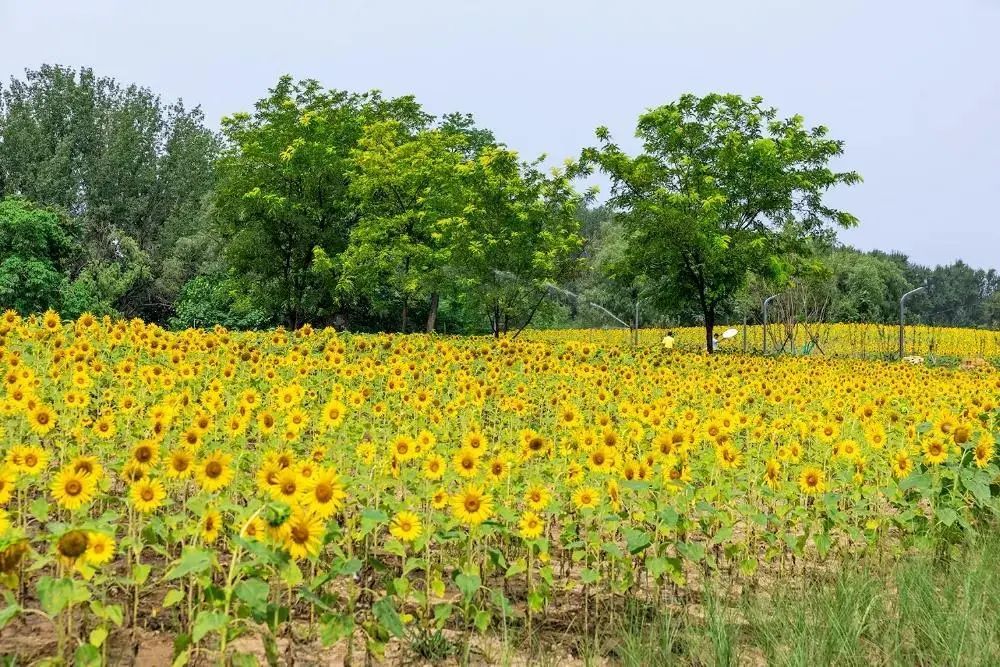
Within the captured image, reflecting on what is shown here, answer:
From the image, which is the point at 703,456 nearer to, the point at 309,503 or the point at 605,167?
the point at 309,503

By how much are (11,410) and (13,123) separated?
5486cm

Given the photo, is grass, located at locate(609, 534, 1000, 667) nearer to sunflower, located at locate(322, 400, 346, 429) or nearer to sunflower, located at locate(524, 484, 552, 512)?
sunflower, located at locate(524, 484, 552, 512)

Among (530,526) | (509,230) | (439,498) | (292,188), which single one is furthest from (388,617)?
(292,188)

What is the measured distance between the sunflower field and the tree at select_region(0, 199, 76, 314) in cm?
3093

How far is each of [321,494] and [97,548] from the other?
2.47ft

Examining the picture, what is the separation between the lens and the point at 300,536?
2.79m

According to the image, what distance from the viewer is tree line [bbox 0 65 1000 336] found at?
22500mm

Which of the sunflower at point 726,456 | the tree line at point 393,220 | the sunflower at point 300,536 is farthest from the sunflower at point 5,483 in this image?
the tree line at point 393,220

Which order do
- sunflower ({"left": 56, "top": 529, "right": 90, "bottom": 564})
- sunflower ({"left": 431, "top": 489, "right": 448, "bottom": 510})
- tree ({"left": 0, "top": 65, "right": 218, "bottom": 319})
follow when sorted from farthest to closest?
tree ({"left": 0, "top": 65, "right": 218, "bottom": 319}) → sunflower ({"left": 431, "top": 489, "right": 448, "bottom": 510}) → sunflower ({"left": 56, "top": 529, "right": 90, "bottom": 564})

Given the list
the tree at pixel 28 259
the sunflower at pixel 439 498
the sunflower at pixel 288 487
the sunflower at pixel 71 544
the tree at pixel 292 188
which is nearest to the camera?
the sunflower at pixel 71 544

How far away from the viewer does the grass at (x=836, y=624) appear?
3686 millimetres

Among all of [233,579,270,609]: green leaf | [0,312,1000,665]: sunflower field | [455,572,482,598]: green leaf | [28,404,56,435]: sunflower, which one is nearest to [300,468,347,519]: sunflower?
[0,312,1000,665]: sunflower field

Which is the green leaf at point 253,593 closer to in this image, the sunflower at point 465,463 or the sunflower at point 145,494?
the sunflower at point 145,494

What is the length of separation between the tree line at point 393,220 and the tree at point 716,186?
68 millimetres
